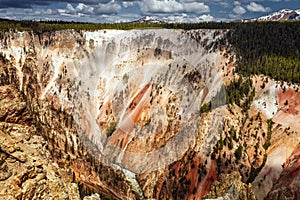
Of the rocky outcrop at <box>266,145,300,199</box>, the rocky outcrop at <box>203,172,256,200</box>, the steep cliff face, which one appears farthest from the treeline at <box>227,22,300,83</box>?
the rocky outcrop at <box>203,172,256,200</box>

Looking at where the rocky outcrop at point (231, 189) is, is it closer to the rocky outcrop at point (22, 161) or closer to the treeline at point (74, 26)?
the rocky outcrop at point (22, 161)

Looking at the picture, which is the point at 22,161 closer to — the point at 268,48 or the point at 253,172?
the point at 253,172

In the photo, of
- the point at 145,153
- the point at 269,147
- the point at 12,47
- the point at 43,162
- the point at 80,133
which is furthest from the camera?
the point at 12,47

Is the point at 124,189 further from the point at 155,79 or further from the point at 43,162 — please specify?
the point at 43,162

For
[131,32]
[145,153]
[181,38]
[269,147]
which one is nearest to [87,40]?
[131,32]

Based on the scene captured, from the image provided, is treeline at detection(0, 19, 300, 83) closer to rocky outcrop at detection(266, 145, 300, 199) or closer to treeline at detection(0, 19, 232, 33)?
treeline at detection(0, 19, 232, 33)

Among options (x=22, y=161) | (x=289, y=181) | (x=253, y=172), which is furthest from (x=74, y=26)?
(x=22, y=161)

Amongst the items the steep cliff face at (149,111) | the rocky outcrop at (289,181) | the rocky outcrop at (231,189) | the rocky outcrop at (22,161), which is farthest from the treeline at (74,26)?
the rocky outcrop at (22,161)
